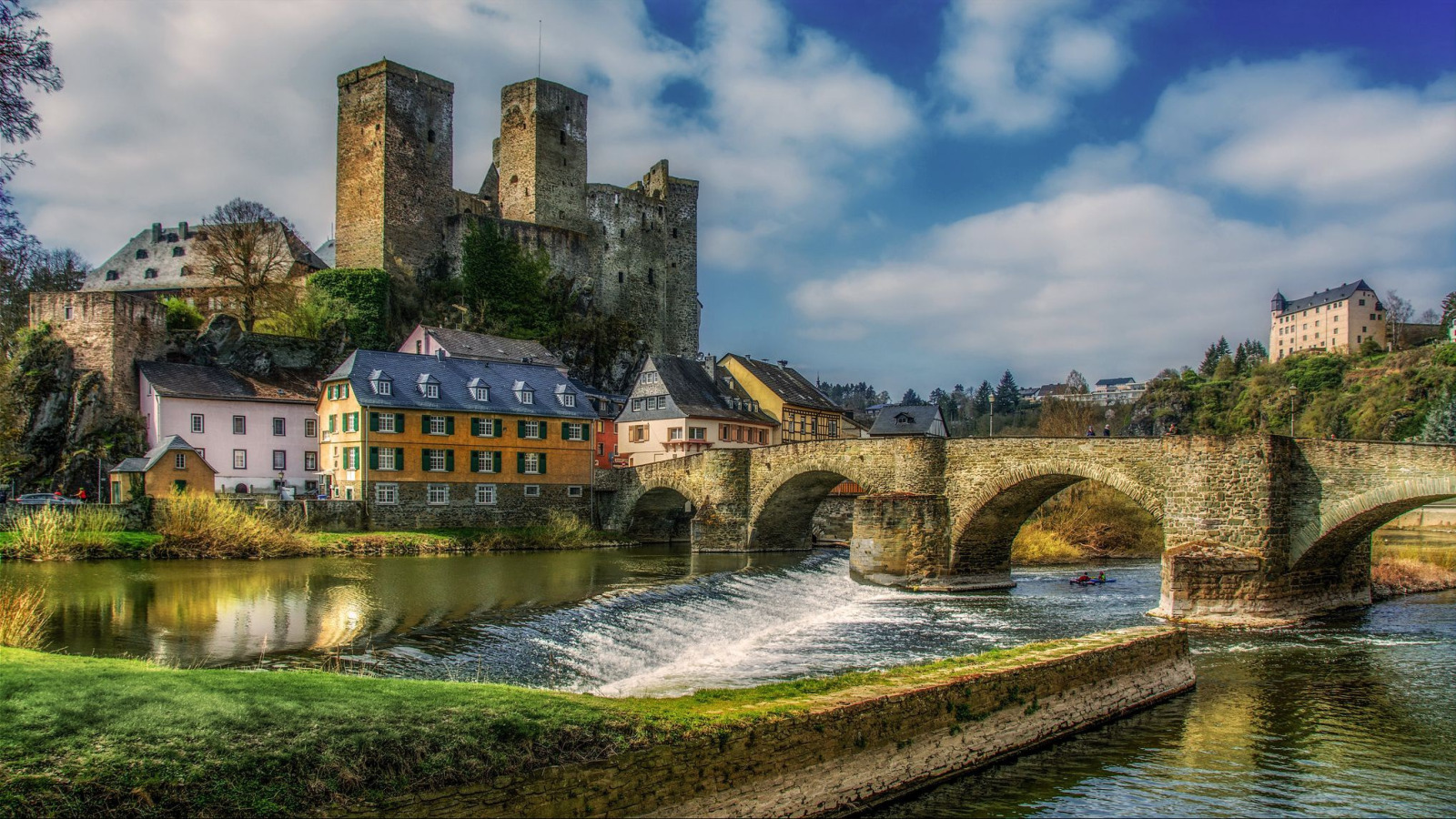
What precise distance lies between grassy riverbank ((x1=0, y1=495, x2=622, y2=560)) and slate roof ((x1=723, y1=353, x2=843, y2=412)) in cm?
2381

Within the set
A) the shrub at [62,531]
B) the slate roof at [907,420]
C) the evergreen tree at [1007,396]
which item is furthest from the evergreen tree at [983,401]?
the shrub at [62,531]

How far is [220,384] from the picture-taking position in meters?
44.0

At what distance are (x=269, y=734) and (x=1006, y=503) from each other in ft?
77.1

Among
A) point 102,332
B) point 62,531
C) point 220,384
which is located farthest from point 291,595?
point 102,332

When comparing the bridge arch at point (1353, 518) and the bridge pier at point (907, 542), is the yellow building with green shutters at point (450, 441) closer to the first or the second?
the bridge pier at point (907, 542)

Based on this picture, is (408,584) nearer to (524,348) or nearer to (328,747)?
(328,747)

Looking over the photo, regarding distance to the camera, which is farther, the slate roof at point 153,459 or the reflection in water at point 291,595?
the slate roof at point 153,459

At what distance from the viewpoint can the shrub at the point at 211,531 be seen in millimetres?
32031

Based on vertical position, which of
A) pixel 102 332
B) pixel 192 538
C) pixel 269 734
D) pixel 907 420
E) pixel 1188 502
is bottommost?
pixel 192 538

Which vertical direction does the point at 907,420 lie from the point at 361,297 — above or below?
below

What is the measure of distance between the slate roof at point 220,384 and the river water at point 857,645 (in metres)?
14.5

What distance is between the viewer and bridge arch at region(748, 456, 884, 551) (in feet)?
113

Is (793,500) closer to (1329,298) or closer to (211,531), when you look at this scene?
(211,531)

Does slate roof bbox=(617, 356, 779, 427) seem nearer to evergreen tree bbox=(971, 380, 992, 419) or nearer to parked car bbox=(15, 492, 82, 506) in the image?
parked car bbox=(15, 492, 82, 506)
